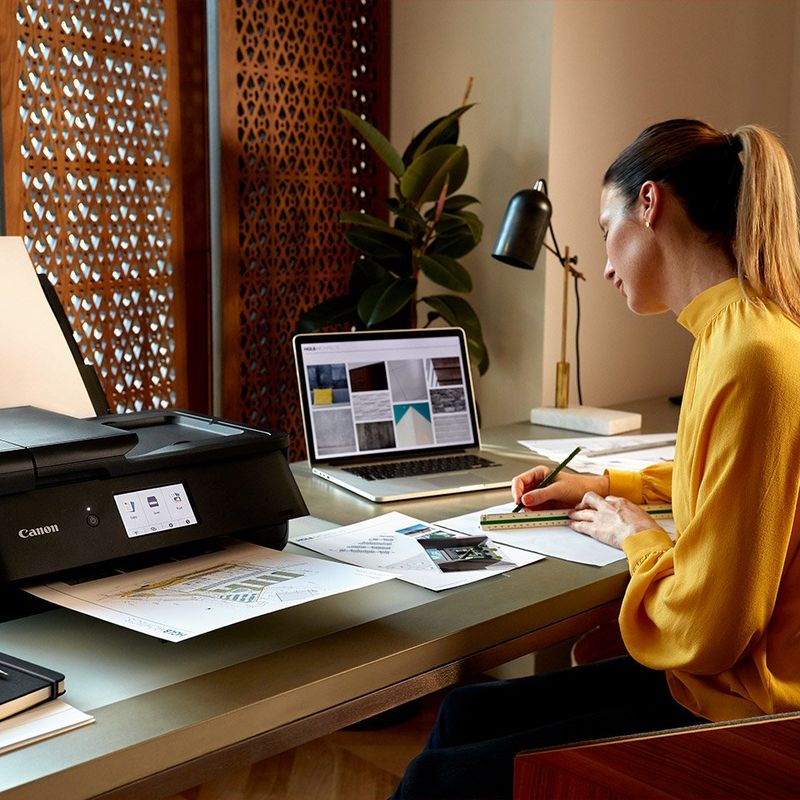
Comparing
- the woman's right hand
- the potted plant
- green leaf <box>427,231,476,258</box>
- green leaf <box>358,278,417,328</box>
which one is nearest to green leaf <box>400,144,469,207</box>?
the potted plant

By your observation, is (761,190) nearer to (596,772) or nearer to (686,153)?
(686,153)

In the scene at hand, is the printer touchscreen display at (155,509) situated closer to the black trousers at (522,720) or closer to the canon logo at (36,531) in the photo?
the canon logo at (36,531)

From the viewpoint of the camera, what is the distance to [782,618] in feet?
4.23

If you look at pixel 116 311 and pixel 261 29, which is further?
pixel 261 29

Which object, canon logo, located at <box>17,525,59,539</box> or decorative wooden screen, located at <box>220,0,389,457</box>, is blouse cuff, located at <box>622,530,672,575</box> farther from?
decorative wooden screen, located at <box>220,0,389,457</box>

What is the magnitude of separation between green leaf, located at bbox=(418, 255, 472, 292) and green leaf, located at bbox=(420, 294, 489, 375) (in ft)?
0.27

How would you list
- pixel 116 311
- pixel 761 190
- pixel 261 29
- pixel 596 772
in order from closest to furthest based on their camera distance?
pixel 596 772 < pixel 761 190 < pixel 116 311 < pixel 261 29

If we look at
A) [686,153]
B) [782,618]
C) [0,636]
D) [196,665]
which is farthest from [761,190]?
[0,636]

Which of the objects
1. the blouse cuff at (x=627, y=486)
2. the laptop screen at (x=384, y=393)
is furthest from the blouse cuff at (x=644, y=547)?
the laptop screen at (x=384, y=393)

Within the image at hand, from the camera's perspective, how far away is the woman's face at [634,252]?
1.50 metres

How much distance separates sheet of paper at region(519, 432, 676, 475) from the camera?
2227 millimetres

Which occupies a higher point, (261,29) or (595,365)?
(261,29)

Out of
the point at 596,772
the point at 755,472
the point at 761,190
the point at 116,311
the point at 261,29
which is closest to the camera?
the point at 596,772

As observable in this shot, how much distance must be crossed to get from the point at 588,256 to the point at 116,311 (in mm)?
1361
